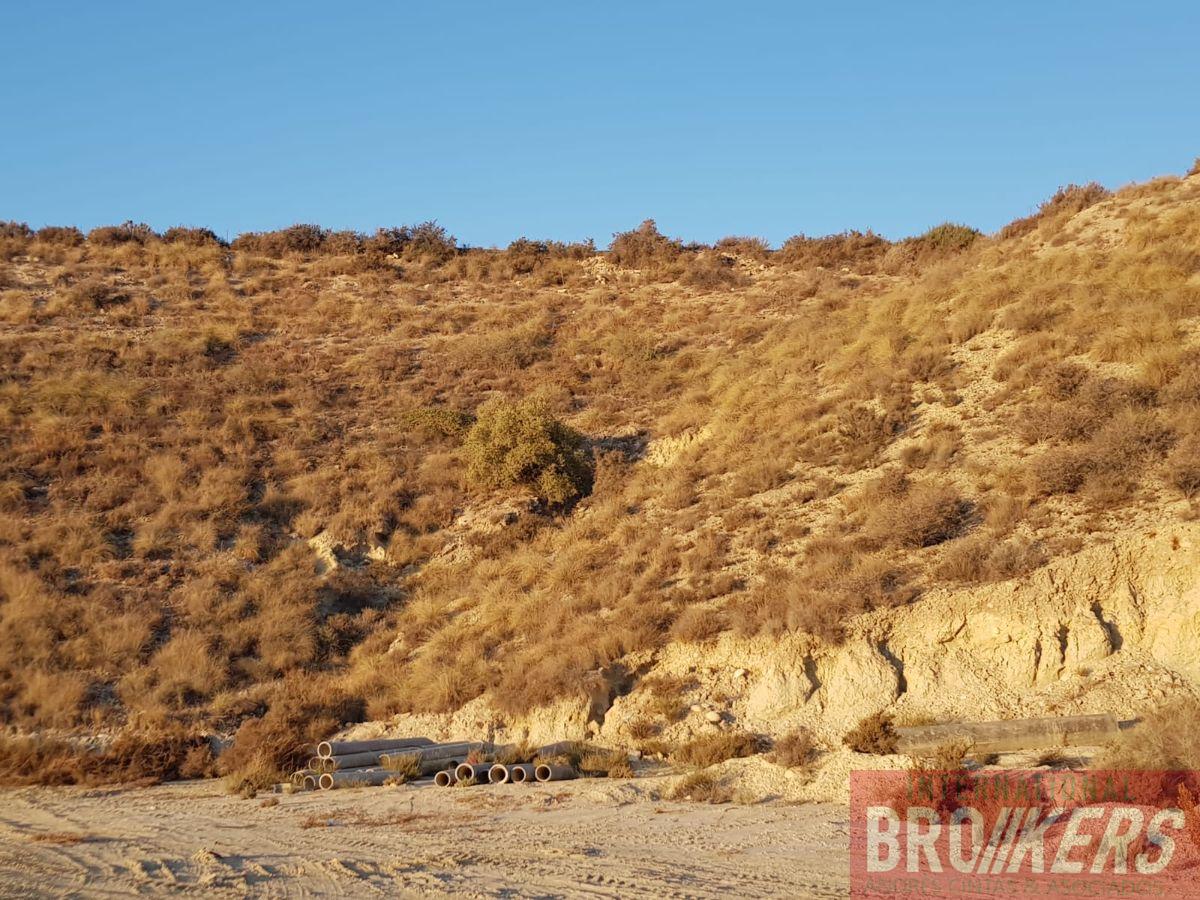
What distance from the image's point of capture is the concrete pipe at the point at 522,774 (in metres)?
13.1

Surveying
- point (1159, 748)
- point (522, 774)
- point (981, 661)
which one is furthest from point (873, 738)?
point (522, 774)

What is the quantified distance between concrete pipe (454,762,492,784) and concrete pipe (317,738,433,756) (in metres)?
1.96

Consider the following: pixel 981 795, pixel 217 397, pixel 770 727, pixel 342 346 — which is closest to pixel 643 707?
pixel 770 727

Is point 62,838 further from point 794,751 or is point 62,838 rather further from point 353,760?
point 794,751

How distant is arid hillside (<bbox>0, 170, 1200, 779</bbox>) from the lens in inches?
612

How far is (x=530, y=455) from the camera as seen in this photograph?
23219mm

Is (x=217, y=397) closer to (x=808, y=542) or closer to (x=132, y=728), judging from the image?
(x=132, y=728)

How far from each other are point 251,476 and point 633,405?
10.9 metres

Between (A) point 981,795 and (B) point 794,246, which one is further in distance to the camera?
(B) point 794,246

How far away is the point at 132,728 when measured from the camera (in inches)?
623

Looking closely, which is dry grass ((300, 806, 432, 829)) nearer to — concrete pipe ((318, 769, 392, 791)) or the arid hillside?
concrete pipe ((318, 769, 392, 791))

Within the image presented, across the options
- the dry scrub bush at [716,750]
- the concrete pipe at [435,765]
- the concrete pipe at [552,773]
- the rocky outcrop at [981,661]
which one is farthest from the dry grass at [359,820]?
the dry scrub bush at [716,750]

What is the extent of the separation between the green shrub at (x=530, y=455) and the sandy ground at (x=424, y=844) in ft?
36.0

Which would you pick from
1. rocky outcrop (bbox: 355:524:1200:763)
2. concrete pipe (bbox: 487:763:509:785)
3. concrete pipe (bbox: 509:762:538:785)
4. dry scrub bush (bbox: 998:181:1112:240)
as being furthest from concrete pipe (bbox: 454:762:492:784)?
dry scrub bush (bbox: 998:181:1112:240)
